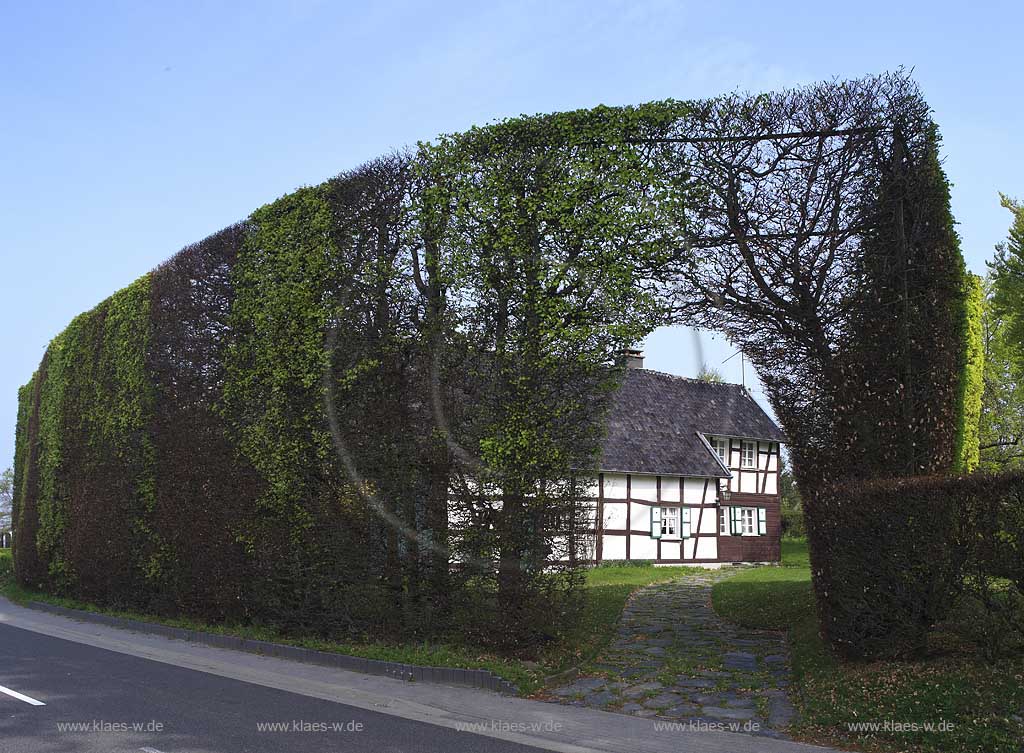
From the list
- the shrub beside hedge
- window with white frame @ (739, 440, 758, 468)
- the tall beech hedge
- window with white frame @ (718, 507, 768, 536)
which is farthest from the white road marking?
window with white frame @ (739, 440, 758, 468)

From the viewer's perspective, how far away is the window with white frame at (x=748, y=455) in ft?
118

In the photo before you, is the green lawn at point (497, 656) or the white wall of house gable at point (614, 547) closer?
the green lawn at point (497, 656)

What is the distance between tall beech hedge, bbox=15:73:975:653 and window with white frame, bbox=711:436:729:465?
22652 mm

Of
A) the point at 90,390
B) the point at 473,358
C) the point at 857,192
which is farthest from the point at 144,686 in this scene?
the point at 90,390

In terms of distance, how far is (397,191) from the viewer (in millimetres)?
14477

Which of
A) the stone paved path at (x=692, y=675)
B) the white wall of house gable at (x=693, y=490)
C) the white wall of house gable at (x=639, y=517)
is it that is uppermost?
the white wall of house gable at (x=693, y=490)

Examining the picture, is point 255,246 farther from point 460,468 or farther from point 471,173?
point 460,468

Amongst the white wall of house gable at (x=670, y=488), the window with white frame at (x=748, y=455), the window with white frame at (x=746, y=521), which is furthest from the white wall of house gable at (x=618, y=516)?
the window with white frame at (x=748, y=455)

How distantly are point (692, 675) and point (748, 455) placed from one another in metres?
26.2

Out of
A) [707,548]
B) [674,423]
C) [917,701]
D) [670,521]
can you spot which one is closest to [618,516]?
[670,521]

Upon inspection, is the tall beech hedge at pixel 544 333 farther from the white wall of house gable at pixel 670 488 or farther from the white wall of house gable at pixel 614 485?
the white wall of house gable at pixel 670 488

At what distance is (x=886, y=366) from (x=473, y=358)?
562cm

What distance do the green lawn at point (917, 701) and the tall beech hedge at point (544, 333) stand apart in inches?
22.5

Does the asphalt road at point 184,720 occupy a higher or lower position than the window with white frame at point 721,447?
lower
